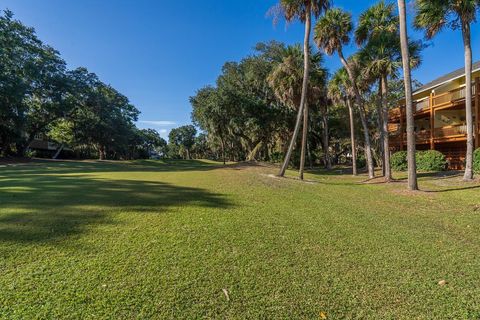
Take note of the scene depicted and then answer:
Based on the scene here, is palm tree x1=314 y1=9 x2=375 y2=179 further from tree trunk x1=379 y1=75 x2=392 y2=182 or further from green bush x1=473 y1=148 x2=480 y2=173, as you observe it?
green bush x1=473 y1=148 x2=480 y2=173

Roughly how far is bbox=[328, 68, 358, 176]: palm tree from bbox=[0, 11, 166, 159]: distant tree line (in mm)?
26528

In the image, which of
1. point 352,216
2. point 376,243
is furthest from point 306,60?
point 376,243

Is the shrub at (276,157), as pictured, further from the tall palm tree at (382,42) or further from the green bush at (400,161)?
the tall palm tree at (382,42)

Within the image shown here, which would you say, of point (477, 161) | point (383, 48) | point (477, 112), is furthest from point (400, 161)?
point (383, 48)

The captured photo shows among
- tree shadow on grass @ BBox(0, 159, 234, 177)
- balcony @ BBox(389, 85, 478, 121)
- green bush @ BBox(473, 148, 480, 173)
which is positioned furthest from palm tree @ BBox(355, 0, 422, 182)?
tree shadow on grass @ BBox(0, 159, 234, 177)

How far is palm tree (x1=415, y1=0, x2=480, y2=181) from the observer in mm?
11523

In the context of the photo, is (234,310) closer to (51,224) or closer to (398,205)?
(51,224)

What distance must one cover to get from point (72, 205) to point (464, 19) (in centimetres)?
1647

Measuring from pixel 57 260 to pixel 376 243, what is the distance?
16.4 ft

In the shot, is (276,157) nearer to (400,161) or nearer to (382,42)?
(400,161)

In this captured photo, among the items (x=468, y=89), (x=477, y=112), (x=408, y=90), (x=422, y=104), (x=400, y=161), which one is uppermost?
(x=422, y=104)

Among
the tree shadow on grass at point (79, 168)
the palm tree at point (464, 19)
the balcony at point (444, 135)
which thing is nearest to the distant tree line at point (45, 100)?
the tree shadow on grass at point (79, 168)

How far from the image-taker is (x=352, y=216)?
21.7ft

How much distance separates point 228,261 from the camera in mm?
3834
